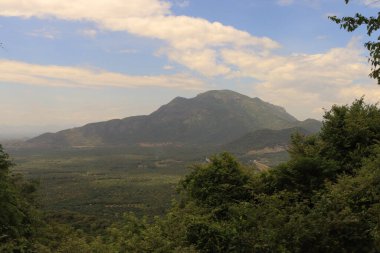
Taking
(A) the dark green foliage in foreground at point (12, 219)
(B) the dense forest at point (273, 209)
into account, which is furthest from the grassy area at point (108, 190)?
(B) the dense forest at point (273, 209)

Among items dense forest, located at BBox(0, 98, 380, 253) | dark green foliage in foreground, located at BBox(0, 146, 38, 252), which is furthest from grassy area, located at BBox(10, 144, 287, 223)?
dense forest, located at BBox(0, 98, 380, 253)

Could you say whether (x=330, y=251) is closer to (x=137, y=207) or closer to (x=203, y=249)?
(x=203, y=249)

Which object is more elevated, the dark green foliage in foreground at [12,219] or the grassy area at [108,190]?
the dark green foliage in foreground at [12,219]

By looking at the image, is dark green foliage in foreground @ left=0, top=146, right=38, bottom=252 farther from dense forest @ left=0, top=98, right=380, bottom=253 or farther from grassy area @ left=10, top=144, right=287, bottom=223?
grassy area @ left=10, top=144, right=287, bottom=223

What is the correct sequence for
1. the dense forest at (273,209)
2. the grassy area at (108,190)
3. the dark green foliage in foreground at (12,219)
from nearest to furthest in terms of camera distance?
1. the dense forest at (273,209)
2. the dark green foliage in foreground at (12,219)
3. the grassy area at (108,190)

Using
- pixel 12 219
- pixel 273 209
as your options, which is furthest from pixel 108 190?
pixel 273 209

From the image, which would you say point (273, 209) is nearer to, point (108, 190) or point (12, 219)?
point (12, 219)

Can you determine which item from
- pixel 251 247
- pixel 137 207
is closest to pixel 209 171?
pixel 251 247

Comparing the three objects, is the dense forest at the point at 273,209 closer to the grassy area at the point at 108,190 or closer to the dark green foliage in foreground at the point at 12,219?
the dark green foliage in foreground at the point at 12,219
